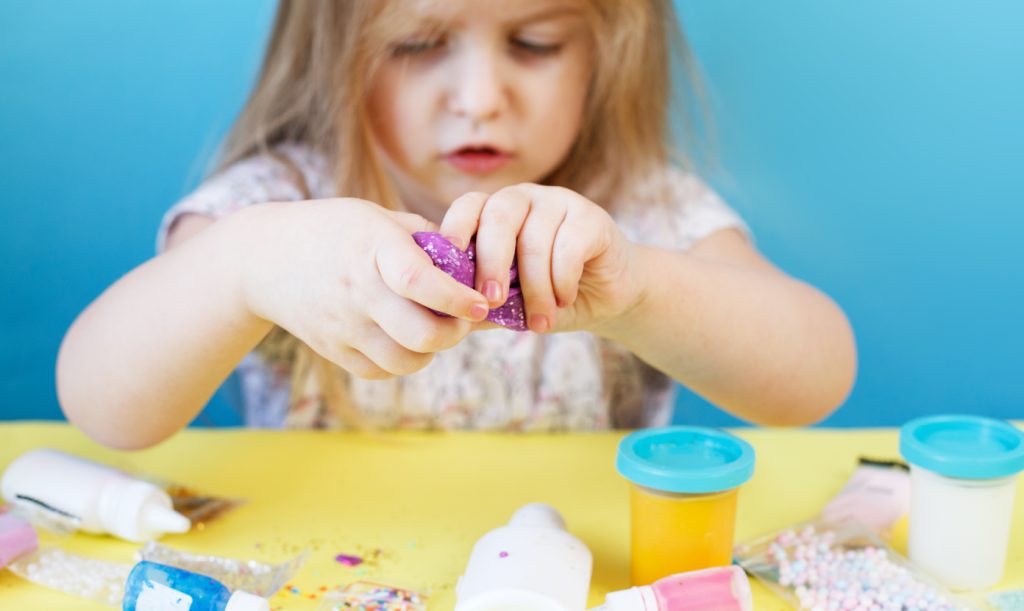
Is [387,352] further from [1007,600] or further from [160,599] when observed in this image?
[1007,600]

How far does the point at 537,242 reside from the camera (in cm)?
54

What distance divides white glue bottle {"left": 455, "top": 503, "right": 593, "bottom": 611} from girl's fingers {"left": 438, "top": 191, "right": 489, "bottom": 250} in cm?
15

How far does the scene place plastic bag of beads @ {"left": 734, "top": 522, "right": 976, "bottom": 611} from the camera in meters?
0.54

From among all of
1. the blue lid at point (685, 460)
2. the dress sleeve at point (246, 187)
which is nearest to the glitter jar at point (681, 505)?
the blue lid at point (685, 460)

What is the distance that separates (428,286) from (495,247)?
0.20 ft

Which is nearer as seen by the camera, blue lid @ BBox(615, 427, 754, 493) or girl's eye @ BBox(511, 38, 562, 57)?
blue lid @ BBox(615, 427, 754, 493)

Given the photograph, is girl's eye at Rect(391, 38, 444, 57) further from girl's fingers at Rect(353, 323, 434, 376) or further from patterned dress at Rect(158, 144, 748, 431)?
girl's fingers at Rect(353, 323, 434, 376)

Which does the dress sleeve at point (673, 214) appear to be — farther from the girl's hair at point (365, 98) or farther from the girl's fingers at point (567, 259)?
the girl's fingers at point (567, 259)

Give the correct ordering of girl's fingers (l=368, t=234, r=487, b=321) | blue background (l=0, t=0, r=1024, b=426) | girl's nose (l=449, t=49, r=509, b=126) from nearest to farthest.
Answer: girl's fingers (l=368, t=234, r=487, b=321) < girl's nose (l=449, t=49, r=509, b=126) < blue background (l=0, t=0, r=1024, b=426)

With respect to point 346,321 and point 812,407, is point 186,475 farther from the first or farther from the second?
point 812,407

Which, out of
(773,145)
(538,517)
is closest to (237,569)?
(538,517)

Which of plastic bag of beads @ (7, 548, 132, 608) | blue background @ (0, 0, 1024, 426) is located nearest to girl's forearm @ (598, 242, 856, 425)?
plastic bag of beads @ (7, 548, 132, 608)

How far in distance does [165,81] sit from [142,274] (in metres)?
0.60

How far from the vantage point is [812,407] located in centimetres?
79
